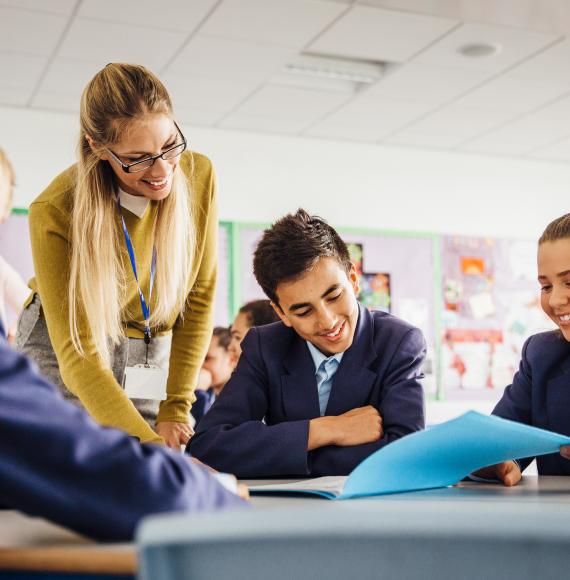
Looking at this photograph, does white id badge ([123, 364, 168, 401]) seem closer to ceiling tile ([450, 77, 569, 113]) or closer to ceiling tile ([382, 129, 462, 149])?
ceiling tile ([450, 77, 569, 113])

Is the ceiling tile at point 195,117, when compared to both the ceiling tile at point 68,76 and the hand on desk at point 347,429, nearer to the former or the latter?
the ceiling tile at point 68,76

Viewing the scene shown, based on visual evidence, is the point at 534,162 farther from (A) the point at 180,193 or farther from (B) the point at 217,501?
(B) the point at 217,501

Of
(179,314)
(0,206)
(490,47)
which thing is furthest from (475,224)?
(0,206)

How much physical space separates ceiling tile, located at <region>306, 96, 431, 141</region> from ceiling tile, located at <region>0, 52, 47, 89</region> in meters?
1.73

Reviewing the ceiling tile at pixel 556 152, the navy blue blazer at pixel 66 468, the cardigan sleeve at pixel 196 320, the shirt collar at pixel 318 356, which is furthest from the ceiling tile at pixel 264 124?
the navy blue blazer at pixel 66 468

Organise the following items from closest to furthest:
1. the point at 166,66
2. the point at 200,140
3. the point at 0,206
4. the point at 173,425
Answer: the point at 0,206, the point at 173,425, the point at 166,66, the point at 200,140

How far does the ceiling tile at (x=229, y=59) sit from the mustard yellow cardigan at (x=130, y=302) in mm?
2204

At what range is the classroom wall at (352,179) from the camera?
4.85 metres

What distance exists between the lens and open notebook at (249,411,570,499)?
3.32 feet

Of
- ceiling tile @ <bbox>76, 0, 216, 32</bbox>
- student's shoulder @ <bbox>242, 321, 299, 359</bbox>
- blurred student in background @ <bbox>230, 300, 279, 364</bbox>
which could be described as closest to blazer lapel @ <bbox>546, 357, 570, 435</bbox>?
student's shoulder @ <bbox>242, 321, 299, 359</bbox>

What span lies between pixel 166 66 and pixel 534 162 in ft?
10.1

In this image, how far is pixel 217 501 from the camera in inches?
30.5

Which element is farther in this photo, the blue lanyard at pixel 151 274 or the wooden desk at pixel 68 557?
the blue lanyard at pixel 151 274

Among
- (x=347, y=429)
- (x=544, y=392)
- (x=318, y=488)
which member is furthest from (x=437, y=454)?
(x=544, y=392)
